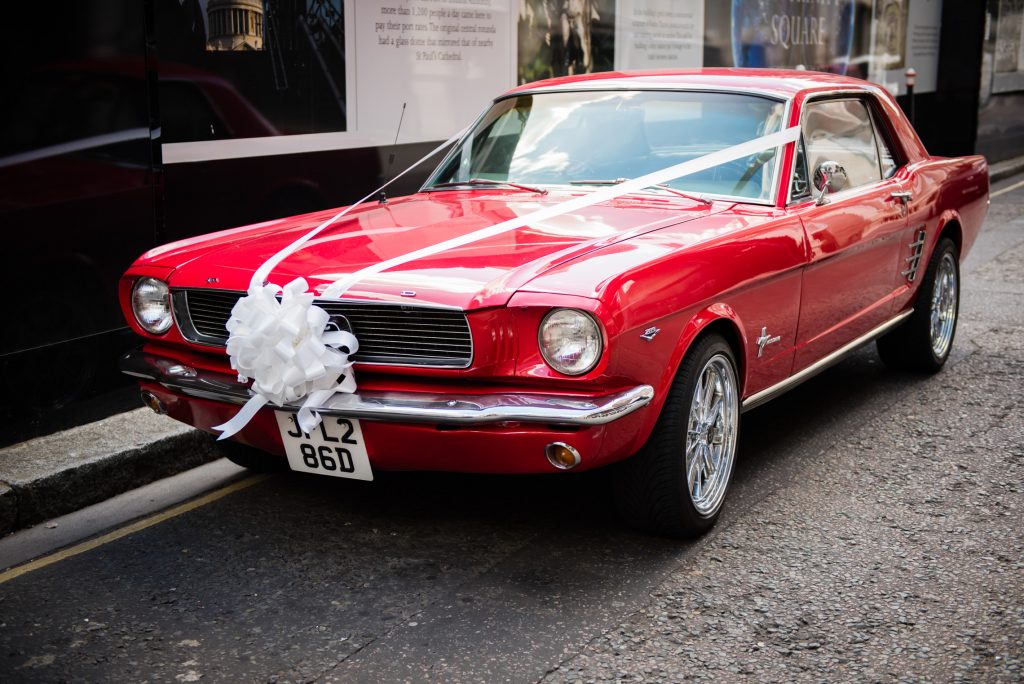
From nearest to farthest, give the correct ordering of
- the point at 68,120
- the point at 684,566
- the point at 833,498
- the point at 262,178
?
the point at 684,566 < the point at 833,498 < the point at 68,120 < the point at 262,178

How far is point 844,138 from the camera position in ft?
18.1

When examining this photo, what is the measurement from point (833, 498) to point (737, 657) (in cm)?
140

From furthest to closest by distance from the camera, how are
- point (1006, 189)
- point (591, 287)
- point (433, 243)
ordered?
point (1006, 189)
point (433, 243)
point (591, 287)

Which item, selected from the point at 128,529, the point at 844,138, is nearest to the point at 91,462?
the point at 128,529

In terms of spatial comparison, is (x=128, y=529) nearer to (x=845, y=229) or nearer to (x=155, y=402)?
(x=155, y=402)

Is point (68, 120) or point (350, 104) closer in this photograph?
point (68, 120)

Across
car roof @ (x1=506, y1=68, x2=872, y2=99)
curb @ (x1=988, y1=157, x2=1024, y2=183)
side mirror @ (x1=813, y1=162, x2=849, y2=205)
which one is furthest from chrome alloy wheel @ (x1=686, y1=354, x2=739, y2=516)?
curb @ (x1=988, y1=157, x2=1024, y2=183)

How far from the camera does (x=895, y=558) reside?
12.8ft

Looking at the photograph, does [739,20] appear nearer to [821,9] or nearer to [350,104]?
[821,9]

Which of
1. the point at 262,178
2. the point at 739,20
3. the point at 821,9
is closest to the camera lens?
the point at 262,178

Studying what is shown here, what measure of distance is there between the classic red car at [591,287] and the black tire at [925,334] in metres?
0.33

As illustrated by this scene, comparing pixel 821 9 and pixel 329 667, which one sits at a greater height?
pixel 821 9

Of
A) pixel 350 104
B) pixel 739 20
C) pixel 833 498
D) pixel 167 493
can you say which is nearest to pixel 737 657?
pixel 833 498

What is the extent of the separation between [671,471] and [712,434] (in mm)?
415
